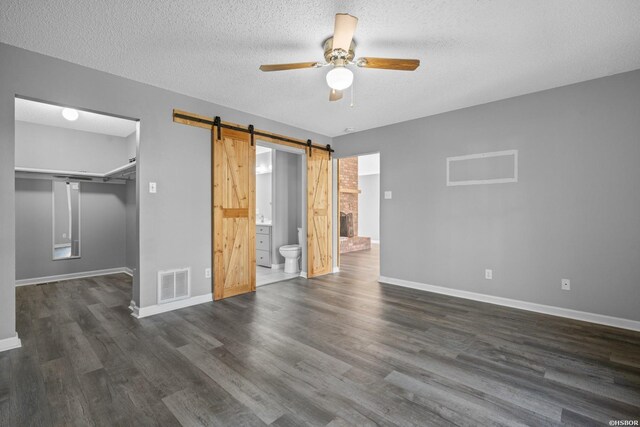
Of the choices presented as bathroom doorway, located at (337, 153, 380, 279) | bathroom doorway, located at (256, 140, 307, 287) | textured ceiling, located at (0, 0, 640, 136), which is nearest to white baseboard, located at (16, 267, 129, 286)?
bathroom doorway, located at (256, 140, 307, 287)

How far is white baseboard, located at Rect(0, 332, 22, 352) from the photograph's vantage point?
244cm

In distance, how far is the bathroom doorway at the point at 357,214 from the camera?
264 inches

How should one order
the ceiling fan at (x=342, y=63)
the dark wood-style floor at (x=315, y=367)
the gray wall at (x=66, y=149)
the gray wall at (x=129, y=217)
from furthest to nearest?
1. the gray wall at (x=129, y=217)
2. the gray wall at (x=66, y=149)
3. the ceiling fan at (x=342, y=63)
4. the dark wood-style floor at (x=315, y=367)

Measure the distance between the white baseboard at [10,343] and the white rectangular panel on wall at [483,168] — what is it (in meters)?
5.10

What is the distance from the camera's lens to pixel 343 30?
2029mm

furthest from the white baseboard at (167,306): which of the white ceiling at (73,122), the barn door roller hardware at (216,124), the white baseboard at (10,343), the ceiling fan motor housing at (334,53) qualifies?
the ceiling fan motor housing at (334,53)

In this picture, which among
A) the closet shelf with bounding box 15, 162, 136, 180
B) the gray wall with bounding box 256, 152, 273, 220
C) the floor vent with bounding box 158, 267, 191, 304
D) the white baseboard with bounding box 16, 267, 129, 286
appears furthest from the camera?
the gray wall with bounding box 256, 152, 273, 220

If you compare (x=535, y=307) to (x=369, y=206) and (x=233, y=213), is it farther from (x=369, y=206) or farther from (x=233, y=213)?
(x=369, y=206)

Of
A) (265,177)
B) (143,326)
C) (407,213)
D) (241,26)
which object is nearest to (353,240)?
(265,177)

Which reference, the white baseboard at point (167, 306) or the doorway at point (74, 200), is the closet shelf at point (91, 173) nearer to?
the doorway at point (74, 200)

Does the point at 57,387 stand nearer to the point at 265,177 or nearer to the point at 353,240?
the point at 265,177

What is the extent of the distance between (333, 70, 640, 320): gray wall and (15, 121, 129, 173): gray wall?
5.45 m

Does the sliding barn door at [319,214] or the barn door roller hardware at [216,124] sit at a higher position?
the barn door roller hardware at [216,124]

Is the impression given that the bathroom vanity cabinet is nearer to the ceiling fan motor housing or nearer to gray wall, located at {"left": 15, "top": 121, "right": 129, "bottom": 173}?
gray wall, located at {"left": 15, "top": 121, "right": 129, "bottom": 173}
